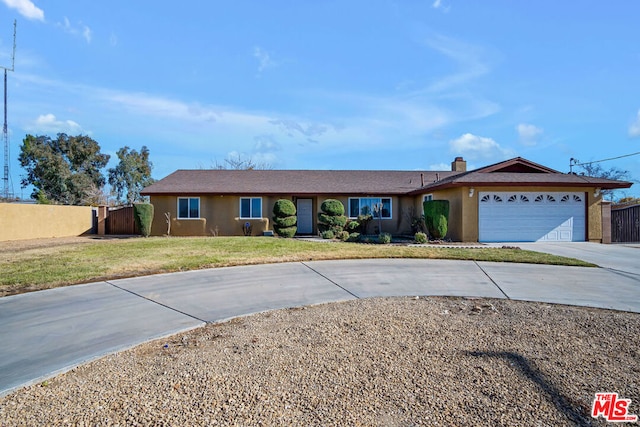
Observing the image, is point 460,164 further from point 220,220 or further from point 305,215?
point 220,220

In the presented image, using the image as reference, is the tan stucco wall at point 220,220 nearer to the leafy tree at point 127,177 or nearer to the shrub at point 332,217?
the shrub at point 332,217

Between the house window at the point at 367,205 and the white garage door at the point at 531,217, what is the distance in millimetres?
5705

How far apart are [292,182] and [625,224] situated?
16.4m

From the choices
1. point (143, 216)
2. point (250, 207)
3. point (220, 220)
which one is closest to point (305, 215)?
point (250, 207)

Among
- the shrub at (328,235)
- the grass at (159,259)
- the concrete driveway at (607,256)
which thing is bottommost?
the concrete driveway at (607,256)

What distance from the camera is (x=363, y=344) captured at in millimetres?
4035

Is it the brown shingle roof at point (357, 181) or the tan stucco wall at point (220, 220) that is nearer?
the brown shingle roof at point (357, 181)

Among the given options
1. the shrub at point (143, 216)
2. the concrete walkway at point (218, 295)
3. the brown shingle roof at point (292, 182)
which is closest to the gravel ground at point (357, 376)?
the concrete walkway at point (218, 295)

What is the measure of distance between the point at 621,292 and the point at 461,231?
8.75 m

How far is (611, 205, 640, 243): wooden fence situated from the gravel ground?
15.3m

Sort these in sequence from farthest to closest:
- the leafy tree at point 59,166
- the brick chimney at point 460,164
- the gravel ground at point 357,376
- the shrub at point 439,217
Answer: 1. the leafy tree at point 59,166
2. the brick chimney at point 460,164
3. the shrub at point 439,217
4. the gravel ground at point 357,376

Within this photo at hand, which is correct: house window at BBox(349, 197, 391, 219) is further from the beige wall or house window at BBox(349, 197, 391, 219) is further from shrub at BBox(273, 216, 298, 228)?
the beige wall

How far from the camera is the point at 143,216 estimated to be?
18.5 metres

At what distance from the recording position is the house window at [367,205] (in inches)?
792
